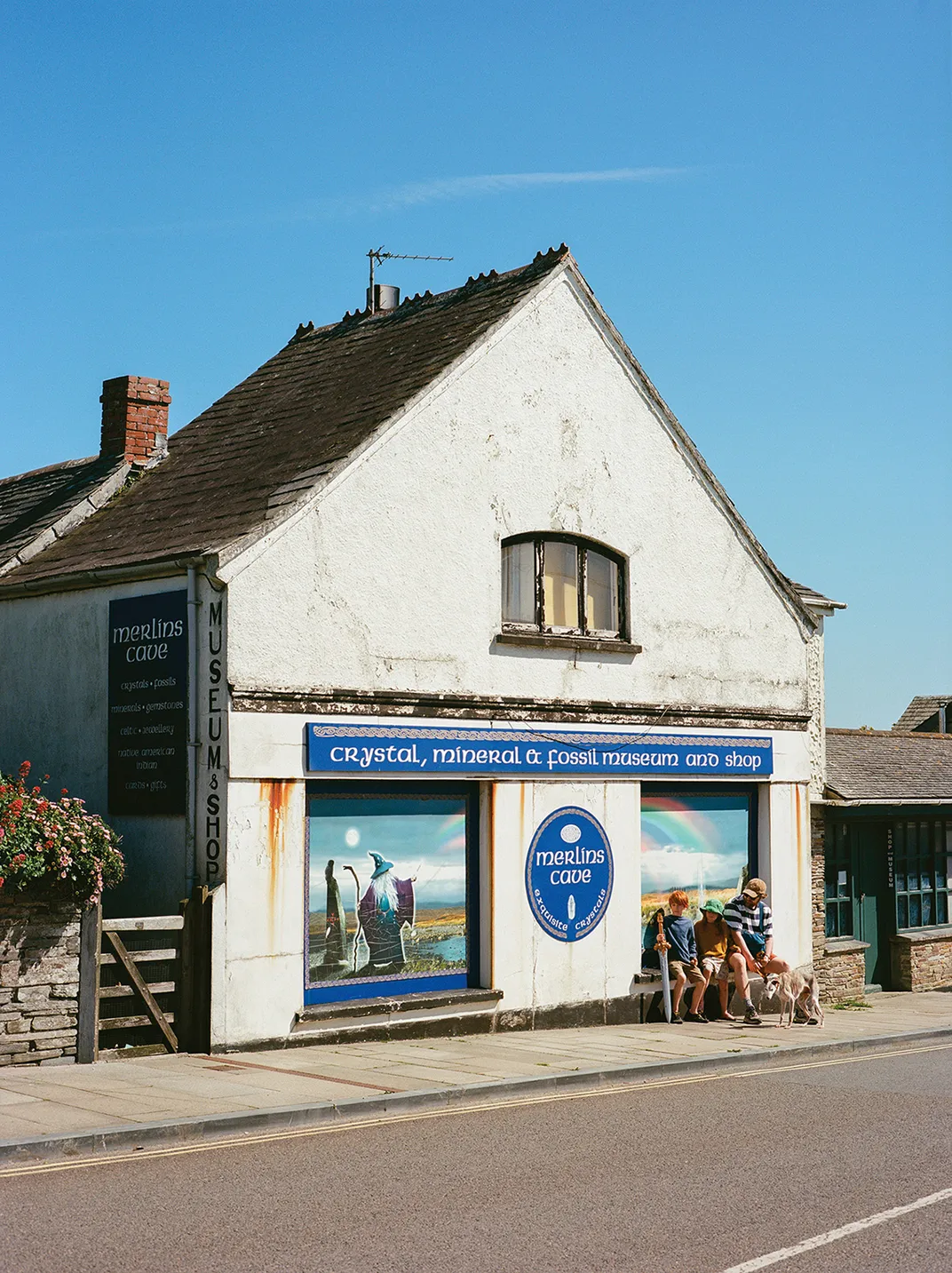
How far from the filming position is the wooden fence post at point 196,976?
12711 mm

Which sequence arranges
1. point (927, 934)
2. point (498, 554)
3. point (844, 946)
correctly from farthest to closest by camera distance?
point (927, 934) → point (844, 946) → point (498, 554)

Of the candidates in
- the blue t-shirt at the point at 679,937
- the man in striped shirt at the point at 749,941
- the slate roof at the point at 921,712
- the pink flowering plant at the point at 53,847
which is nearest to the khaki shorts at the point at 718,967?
the man in striped shirt at the point at 749,941

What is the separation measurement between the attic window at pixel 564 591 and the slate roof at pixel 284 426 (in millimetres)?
2315

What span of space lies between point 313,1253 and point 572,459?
11.2 metres

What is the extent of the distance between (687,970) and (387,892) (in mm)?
4397

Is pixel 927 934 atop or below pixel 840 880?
below

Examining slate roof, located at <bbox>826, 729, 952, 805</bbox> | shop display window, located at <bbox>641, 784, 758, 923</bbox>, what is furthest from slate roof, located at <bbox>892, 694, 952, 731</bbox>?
shop display window, located at <bbox>641, 784, 758, 923</bbox>

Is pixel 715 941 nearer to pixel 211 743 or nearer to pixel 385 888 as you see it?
pixel 385 888

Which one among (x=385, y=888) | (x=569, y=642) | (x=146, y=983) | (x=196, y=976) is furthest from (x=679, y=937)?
(x=146, y=983)

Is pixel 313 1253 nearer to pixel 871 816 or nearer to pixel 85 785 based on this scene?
pixel 85 785

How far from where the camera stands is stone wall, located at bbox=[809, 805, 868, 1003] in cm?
2084

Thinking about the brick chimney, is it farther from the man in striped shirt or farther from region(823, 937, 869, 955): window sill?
region(823, 937, 869, 955): window sill

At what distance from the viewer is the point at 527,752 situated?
51.5ft

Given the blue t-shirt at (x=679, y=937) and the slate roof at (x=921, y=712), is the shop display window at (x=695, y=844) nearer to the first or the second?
the blue t-shirt at (x=679, y=937)
